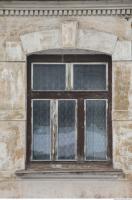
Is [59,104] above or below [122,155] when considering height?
above

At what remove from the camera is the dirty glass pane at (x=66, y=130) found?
776 cm

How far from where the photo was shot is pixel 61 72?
7832 mm

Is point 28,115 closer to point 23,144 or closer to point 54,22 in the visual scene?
point 23,144

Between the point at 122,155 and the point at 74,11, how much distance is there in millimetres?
1962

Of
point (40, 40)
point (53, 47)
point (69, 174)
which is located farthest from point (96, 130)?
point (40, 40)

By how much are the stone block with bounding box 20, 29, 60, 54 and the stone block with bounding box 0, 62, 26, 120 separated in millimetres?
250

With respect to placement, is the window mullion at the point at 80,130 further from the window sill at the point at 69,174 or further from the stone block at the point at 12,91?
the stone block at the point at 12,91

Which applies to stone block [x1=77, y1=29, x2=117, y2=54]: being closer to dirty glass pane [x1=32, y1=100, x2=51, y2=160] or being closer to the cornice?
the cornice

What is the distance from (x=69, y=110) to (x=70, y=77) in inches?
17.2

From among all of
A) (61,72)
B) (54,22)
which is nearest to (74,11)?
(54,22)

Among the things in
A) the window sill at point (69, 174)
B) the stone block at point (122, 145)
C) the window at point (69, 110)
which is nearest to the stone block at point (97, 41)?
the window at point (69, 110)

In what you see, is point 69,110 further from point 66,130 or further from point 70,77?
point 70,77

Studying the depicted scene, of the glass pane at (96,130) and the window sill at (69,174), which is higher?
the glass pane at (96,130)

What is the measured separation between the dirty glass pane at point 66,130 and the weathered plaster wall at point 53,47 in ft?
1.45
